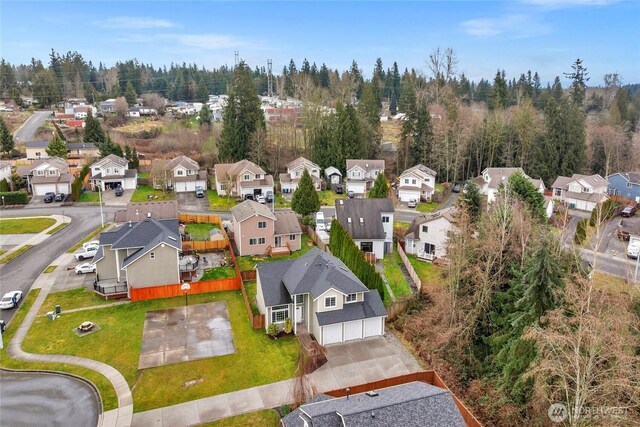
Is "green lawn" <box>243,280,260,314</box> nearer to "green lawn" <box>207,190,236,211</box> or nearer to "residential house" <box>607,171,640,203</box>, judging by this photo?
"green lawn" <box>207,190,236,211</box>

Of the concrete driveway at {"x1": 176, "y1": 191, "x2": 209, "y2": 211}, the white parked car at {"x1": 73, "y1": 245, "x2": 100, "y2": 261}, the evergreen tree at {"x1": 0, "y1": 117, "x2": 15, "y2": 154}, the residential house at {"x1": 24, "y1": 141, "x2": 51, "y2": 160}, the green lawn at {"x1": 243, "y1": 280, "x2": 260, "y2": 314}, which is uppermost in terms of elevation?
the evergreen tree at {"x1": 0, "y1": 117, "x2": 15, "y2": 154}

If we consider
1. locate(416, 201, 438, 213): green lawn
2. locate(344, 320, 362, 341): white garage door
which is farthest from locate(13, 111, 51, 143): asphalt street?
locate(344, 320, 362, 341): white garage door

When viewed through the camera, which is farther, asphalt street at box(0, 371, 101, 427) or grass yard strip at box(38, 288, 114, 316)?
grass yard strip at box(38, 288, 114, 316)

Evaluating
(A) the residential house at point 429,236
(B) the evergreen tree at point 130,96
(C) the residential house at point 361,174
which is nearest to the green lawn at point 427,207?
(C) the residential house at point 361,174

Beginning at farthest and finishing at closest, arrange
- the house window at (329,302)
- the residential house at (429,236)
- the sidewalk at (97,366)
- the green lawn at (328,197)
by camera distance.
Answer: the green lawn at (328,197) < the residential house at (429,236) < the house window at (329,302) < the sidewalk at (97,366)

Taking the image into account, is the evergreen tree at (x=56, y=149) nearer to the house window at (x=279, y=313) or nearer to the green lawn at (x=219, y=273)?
the green lawn at (x=219, y=273)

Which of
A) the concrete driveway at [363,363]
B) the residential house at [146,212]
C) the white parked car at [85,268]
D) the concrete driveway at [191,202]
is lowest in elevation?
the concrete driveway at [363,363]

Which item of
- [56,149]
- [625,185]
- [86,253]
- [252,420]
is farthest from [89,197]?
[625,185]

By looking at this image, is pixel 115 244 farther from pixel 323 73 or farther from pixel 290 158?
pixel 323 73
